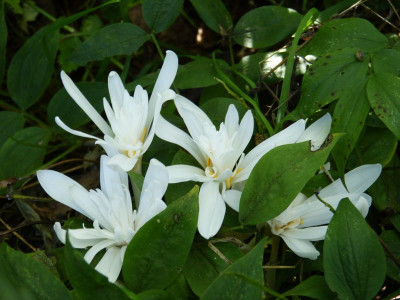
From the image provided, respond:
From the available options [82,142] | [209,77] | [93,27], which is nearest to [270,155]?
[209,77]

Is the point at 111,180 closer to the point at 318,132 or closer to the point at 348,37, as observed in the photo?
the point at 318,132

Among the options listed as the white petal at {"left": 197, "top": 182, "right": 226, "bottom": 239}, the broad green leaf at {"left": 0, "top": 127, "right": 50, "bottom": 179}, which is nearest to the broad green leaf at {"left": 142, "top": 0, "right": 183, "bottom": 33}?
the broad green leaf at {"left": 0, "top": 127, "right": 50, "bottom": 179}

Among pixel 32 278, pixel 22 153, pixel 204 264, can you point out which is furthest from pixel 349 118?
pixel 22 153

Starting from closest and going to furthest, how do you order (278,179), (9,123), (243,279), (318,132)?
(243,279), (278,179), (318,132), (9,123)

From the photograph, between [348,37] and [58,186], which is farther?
[348,37]

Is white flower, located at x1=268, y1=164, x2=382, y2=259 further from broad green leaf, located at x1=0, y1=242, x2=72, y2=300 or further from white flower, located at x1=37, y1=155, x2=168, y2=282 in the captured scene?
broad green leaf, located at x1=0, y1=242, x2=72, y2=300

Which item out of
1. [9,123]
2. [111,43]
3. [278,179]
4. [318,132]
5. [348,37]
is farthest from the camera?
[9,123]
